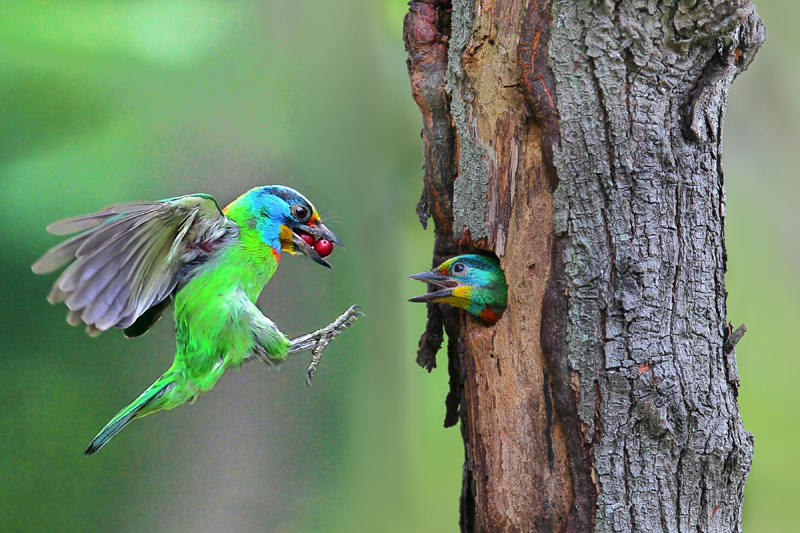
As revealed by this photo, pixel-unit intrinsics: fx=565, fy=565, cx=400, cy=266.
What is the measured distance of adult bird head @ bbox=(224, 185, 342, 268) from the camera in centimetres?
172

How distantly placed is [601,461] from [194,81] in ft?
5.85

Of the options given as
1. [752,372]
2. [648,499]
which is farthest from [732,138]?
[648,499]

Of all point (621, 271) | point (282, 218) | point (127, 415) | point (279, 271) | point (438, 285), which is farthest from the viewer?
point (279, 271)

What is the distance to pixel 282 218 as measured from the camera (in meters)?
1.75

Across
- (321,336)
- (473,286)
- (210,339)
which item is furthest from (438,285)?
(210,339)

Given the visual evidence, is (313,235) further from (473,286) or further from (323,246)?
(473,286)

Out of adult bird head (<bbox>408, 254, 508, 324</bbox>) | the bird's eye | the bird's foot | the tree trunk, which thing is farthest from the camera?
the bird's foot

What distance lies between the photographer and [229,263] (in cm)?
168

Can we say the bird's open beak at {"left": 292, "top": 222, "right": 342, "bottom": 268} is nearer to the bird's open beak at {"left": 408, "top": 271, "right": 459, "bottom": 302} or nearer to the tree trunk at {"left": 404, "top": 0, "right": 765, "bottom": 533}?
the bird's open beak at {"left": 408, "top": 271, "right": 459, "bottom": 302}

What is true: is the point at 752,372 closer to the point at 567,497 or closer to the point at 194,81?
the point at 567,497

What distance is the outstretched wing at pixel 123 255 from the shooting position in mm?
1312

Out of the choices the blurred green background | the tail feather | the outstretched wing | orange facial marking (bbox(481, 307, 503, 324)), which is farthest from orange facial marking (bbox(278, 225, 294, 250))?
orange facial marking (bbox(481, 307, 503, 324))

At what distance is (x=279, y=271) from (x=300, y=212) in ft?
1.96

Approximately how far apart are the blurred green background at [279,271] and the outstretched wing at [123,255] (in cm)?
49
